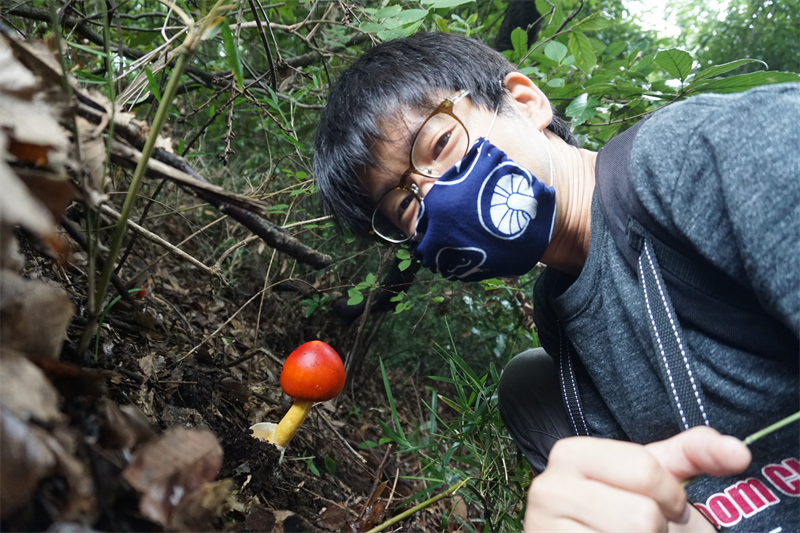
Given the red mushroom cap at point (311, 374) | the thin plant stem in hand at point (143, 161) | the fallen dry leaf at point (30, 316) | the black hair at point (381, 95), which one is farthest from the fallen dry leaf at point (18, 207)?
the red mushroom cap at point (311, 374)

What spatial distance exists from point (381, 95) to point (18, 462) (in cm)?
139

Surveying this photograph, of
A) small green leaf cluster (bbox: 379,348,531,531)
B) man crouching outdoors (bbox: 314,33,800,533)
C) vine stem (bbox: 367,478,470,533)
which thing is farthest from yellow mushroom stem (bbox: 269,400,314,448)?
man crouching outdoors (bbox: 314,33,800,533)

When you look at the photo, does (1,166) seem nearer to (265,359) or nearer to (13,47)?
(13,47)

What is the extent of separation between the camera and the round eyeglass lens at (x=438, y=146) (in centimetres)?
140

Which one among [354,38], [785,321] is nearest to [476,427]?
[785,321]

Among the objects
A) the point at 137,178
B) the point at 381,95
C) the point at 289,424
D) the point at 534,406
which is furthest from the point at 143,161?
the point at 534,406

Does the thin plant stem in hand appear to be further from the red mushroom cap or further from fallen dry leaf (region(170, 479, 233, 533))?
the red mushroom cap

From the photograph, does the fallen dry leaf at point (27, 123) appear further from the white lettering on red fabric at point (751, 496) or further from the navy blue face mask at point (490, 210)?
the white lettering on red fabric at point (751, 496)

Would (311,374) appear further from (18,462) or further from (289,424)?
(18,462)

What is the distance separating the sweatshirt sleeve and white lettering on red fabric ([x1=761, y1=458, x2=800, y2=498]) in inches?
17.5

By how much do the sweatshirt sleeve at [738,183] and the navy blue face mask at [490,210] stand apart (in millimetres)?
308

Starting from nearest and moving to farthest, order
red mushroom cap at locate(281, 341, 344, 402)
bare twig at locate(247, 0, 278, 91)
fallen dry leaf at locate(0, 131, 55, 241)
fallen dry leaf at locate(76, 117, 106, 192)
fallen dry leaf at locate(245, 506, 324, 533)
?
fallen dry leaf at locate(0, 131, 55, 241)
fallen dry leaf at locate(76, 117, 106, 192)
fallen dry leaf at locate(245, 506, 324, 533)
bare twig at locate(247, 0, 278, 91)
red mushroom cap at locate(281, 341, 344, 402)

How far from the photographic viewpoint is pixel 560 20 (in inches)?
83.9

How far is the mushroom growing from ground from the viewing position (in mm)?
1635
